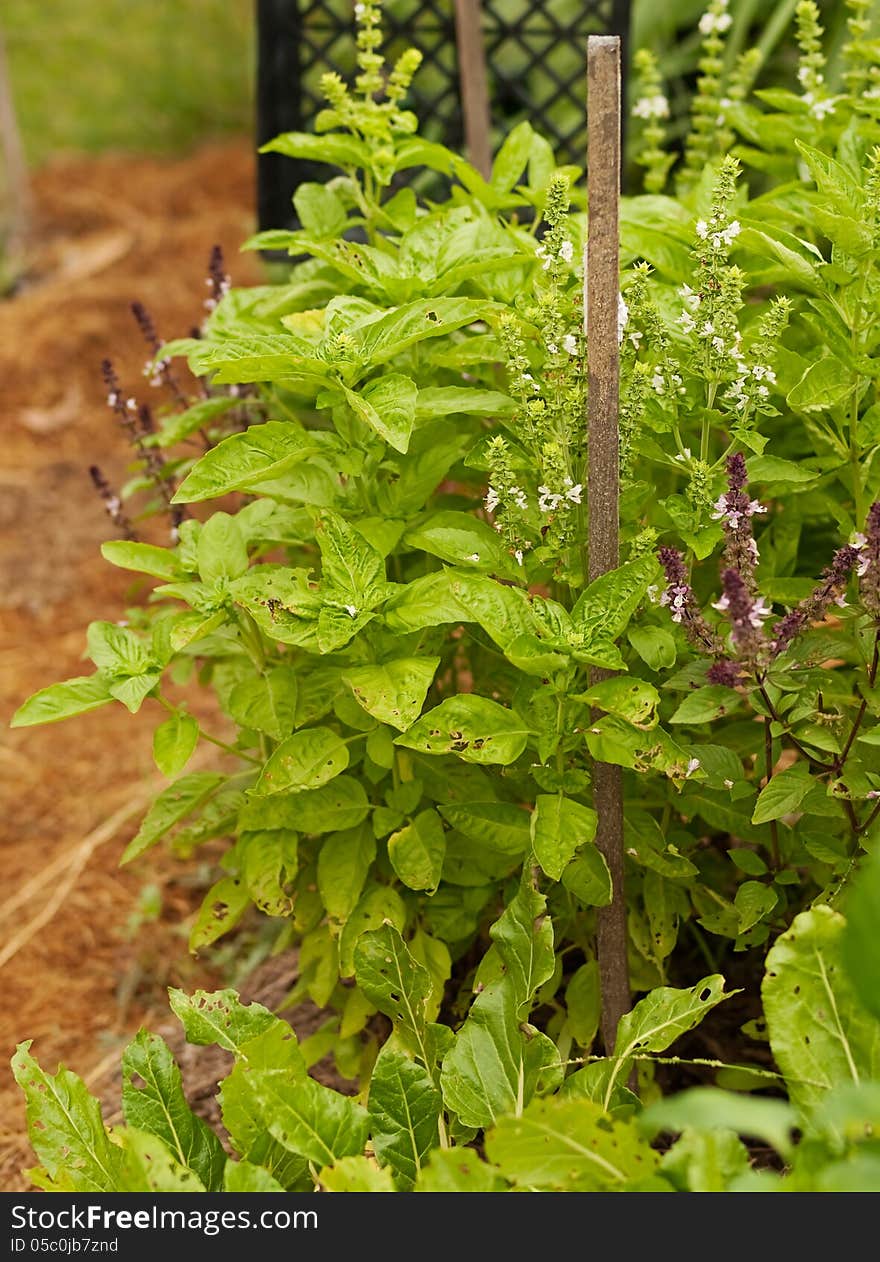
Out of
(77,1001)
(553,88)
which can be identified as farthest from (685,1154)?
(553,88)

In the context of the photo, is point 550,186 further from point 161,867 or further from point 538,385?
point 161,867

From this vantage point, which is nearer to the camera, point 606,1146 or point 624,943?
point 606,1146

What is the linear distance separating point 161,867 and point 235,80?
5217mm

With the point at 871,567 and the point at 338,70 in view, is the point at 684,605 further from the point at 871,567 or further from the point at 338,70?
the point at 338,70

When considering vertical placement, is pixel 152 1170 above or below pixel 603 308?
below

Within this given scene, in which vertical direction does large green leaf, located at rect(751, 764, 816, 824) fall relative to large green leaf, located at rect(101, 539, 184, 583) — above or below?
below

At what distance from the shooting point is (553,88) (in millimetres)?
3451

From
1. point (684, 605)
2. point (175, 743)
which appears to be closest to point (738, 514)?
point (684, 605)

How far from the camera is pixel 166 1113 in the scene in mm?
1590

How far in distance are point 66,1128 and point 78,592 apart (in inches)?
93.4

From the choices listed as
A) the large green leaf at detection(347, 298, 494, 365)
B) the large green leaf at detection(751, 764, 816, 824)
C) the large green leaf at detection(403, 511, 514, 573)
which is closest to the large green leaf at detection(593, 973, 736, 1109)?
the large green leaf at detection(751, 764, 816, 824)

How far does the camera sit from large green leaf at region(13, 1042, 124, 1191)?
155cm

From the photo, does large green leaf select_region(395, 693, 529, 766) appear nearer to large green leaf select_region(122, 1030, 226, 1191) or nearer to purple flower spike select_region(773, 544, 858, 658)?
purple flower spike select_region(773, 544, 858, 658)

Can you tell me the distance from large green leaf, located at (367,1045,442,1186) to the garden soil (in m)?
0.73
